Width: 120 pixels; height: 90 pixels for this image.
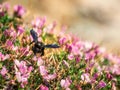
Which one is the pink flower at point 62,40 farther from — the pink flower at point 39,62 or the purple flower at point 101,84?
the purple flower at point 101,84

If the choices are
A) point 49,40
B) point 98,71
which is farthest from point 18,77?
point 49,40

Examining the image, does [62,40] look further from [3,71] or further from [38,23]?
[3,71]

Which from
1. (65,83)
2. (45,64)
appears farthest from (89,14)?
(65,83)

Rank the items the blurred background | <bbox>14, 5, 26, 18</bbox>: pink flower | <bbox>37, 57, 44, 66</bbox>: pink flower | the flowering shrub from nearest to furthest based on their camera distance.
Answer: the flowering shrub
<bbox>37, 57, 44, 66</bbox>: pink flower
<bbox>14, 5, 26, 18</bbox>: pink flower
the blurred background

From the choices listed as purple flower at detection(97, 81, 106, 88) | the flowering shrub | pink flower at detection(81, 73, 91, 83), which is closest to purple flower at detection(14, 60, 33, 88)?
the flowering shrub

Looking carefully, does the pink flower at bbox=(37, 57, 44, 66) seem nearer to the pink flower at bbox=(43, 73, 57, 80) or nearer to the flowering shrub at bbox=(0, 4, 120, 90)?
the flowering shrub at bbox=(0, 4, 120, 90)

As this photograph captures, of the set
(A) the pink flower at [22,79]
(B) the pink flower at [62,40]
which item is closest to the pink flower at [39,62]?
(A) the pink flower at [22,79]
